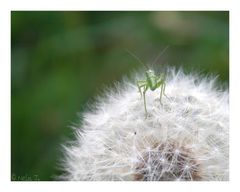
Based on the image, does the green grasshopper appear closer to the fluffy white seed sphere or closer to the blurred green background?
the fluffy white seed sphere

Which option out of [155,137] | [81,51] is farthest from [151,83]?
[81,51]

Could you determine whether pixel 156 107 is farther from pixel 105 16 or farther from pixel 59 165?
pixel 105 16

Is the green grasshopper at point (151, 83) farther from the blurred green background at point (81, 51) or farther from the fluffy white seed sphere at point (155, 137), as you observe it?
the blurred green background at point (81, 51)

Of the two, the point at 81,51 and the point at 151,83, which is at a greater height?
the point at 81,51

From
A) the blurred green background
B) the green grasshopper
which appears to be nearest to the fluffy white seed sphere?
the green grasshopper

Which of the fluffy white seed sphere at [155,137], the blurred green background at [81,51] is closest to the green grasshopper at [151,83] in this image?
the fluffy white seed sphere at [155,137]

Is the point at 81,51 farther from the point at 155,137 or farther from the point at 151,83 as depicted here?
the point at 155,137
